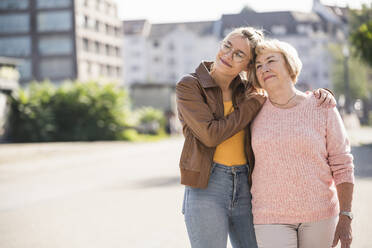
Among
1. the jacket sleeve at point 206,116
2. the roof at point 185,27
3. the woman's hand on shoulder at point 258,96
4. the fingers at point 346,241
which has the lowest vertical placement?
the fingers at point 346,241

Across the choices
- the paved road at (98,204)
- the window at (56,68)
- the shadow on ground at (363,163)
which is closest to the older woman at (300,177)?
the paved road at (98,204)

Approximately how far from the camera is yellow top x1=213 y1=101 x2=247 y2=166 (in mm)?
3213

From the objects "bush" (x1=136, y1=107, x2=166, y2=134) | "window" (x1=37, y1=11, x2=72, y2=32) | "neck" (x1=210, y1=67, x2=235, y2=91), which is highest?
"window" (x1=37, y1=11, x2=72, y2=32)

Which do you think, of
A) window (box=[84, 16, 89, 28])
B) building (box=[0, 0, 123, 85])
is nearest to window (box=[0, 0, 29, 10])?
building (box=[0, 0, 123, 85])

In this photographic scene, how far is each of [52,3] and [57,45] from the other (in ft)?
18.8

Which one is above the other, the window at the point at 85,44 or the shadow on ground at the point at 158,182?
the window at the point at 85,44

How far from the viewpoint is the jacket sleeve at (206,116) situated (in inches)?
122

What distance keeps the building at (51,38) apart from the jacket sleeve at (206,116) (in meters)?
70.5

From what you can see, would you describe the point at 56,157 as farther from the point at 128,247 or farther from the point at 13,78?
the point at 128,247

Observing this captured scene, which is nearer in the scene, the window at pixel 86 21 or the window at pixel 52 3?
the window at pixel 52 3

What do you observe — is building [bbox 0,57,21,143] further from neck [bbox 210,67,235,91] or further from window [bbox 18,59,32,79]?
window [bbox 18,59,32,79]

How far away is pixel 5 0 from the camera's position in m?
76.1

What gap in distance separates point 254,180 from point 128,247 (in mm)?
3234

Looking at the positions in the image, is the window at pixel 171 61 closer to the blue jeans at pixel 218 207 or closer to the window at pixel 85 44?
the window at pixel 85 44
